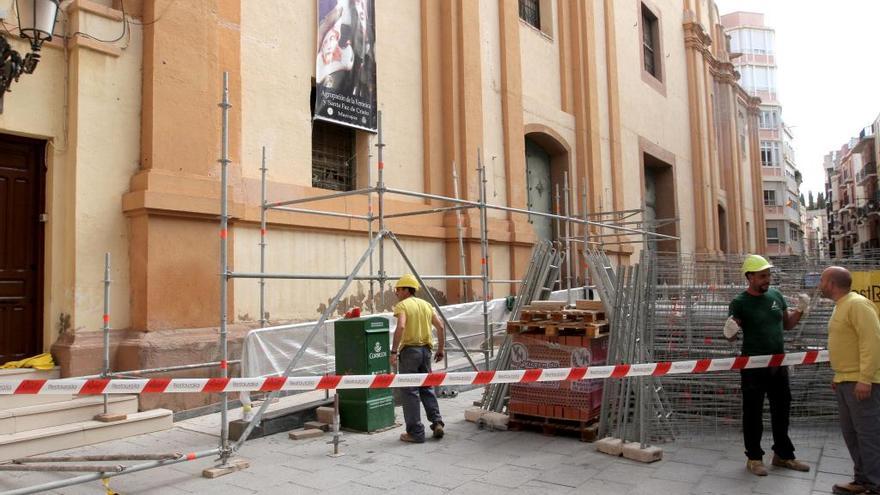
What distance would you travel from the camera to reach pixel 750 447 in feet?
17.7

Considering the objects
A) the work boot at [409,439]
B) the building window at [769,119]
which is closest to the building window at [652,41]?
the work boot at [409,439]

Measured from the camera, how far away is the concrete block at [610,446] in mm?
5898

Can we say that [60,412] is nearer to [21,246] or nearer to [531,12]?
[21,246]

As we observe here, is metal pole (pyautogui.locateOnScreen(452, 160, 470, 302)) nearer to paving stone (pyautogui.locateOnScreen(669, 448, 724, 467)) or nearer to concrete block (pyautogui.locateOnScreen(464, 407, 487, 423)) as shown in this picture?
concrete block (pyautogui.locateOnScreen(464, 407, 487, 423))

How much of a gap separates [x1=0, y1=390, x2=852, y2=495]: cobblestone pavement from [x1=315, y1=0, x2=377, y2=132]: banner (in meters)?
5.75

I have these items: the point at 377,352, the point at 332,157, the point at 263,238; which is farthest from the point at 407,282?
the point at 332,157

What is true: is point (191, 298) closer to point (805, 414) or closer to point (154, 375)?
point (154, 375)

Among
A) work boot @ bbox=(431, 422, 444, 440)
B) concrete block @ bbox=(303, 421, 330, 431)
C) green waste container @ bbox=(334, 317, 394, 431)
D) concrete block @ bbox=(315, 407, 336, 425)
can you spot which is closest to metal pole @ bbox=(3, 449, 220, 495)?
concrete block @ bbox=(303, 421, 330, 431)

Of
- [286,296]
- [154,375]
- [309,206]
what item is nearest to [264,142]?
[309,206]

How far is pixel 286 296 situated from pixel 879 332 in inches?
290

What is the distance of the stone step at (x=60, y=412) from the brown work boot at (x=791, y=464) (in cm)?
645

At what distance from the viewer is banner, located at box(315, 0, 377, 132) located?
10.5m

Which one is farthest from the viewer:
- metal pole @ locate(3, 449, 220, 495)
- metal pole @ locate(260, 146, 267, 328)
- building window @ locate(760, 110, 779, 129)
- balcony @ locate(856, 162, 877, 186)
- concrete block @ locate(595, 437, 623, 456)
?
balcony @ locate(856, 162, 877, 186)

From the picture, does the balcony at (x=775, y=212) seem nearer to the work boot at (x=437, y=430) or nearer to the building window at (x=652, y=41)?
the building window at (x=652, y=41)
